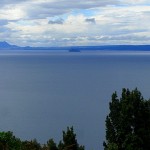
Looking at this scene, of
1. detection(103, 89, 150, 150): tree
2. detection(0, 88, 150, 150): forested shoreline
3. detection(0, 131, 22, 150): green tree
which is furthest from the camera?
detection(103, 89, 150, 150): tree

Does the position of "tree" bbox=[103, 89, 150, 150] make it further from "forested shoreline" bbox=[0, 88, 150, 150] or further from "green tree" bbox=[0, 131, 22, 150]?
"green tree" bbox=[0, 131, 22, 150]

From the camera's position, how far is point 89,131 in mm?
89750

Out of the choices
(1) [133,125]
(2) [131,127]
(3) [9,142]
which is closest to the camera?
(3) [9,142]

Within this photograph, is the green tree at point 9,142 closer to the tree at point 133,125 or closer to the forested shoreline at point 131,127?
the forested shoreline at point 131,127

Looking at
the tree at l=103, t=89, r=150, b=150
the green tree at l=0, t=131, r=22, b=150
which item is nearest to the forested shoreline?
the tree at l=103, t=89, r=150, b=150

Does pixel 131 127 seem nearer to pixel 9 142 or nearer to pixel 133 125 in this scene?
pixel 133 125

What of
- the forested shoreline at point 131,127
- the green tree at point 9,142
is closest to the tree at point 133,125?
the forested shoreline at point 131,127

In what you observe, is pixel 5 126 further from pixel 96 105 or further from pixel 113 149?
pixel 113 149

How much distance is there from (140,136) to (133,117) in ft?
7.05

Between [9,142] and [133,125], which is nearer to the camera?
[9,142]

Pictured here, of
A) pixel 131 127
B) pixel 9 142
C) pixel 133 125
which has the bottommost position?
pixel 131 127

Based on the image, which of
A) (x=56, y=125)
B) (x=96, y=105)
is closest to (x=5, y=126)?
A: (x=56, y=125)

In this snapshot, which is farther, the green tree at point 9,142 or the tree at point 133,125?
the tree at point 133,125

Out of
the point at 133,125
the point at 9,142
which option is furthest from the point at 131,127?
the point at 9,142
